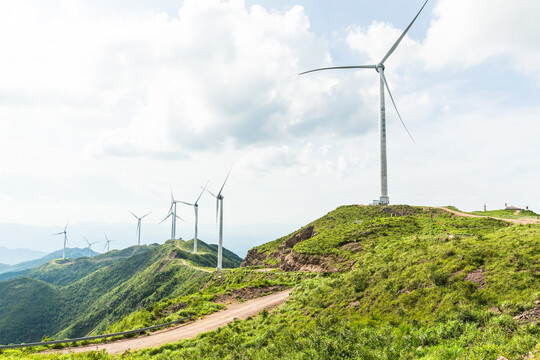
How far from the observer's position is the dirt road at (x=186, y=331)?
30.1 meters

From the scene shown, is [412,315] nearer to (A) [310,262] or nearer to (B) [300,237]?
(A) [310,262]

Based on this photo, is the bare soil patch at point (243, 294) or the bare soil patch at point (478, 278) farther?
the bare soil patch at point (243, 294)

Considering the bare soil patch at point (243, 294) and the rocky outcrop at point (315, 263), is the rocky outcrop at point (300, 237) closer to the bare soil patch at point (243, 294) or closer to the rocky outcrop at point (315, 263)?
the rocky outcrop at point (315, 263)

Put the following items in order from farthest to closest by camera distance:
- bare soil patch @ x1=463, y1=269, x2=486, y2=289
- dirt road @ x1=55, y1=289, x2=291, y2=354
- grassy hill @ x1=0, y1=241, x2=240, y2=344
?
1. grassy hill @ x1=0, y1=241, x2=240, y2=344
2. dirt road @ x1=55, y1=289, x2=291, y2=354
3. bare soil patch @ x1=463, y1=269, x2=486, y2=289

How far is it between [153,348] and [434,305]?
1074 inches

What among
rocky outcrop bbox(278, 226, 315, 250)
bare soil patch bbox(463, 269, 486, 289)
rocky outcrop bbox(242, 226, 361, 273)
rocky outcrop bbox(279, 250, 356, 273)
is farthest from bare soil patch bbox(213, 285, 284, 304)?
rocky outcrop bbox(278, 226, 315, 250)

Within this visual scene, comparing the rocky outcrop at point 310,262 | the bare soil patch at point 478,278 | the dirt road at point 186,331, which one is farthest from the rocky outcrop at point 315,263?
the bare soil patch at point 478,278

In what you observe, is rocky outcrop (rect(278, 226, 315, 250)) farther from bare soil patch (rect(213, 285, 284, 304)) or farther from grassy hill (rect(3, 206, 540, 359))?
grassy hill (rect(3, 206, 540, 359))

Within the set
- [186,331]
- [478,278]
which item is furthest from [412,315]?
[186,331]

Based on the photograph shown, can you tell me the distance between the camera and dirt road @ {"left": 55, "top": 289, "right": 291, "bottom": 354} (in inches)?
1185

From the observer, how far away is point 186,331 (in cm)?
3450

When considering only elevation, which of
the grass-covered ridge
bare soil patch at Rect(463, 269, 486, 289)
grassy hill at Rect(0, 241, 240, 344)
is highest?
the grass-covered ridge

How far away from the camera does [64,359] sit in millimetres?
24094

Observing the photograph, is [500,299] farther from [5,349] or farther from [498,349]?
[5,349]
